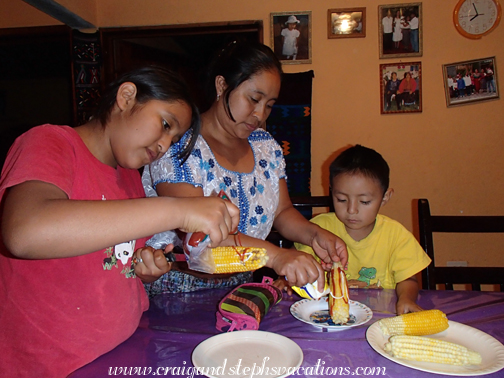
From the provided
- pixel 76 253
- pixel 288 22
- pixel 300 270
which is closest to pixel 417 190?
pixel 288 22

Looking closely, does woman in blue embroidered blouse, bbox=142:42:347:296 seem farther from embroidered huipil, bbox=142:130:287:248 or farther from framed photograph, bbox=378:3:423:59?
framed photograph, bbox=378:3:423:59

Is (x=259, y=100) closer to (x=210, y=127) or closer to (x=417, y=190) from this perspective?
(x=210, y=127)

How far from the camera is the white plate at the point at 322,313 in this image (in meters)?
1.14

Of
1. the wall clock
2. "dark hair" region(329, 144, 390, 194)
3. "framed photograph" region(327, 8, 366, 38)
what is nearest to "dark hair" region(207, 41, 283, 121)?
"dark hair" region(329, 144, 390, 194)

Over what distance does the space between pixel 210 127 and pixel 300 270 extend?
2.61ft

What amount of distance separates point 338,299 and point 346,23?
308 cm

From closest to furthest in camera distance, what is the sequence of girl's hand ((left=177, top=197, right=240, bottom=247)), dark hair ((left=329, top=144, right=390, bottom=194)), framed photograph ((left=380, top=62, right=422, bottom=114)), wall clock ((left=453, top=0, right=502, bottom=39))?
girl's hand ((left=177, top=197, right=240, bottom=247))
dark hair ((left=329, top=144, right=390, bottom=194))
wall clock ((left=453, top=0, right=502, bottom=39))
framed photograph ((left=380, top=62, right=422, bottom=114))

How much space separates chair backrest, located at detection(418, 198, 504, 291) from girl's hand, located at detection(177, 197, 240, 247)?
4.28 ft

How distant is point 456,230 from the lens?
6.12 ft

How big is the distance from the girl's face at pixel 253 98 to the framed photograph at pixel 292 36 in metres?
2.16

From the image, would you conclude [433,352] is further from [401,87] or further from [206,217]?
[401,87]

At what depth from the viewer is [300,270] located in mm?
1215

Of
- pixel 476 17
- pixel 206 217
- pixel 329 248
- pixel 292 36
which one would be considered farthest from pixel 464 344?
pixel 476 17

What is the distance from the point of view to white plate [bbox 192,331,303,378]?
88 centimetres
